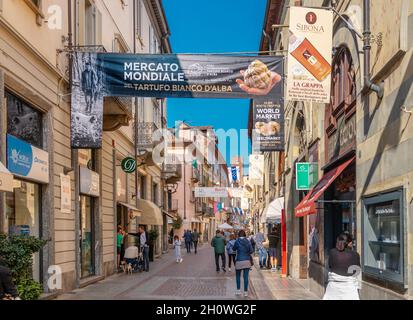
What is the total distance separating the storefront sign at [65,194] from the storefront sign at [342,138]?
705 centimetres

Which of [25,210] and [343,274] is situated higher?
[25,210]

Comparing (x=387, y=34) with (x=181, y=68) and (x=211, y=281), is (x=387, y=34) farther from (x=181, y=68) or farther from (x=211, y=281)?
(x=211, y=281)

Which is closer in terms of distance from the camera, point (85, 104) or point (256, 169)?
point (85, 104)

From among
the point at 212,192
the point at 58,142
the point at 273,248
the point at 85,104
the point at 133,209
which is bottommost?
the point at 273,248

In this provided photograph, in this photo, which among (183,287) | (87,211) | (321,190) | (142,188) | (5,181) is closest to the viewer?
(5,181)

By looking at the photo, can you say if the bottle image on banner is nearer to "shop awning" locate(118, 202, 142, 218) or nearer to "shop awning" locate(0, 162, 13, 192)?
"shop awning" locate(0, 162, 13, 192)

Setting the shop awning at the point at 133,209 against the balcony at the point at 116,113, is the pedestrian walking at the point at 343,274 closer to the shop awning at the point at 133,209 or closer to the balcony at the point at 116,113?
the balcony at the point at 116,113

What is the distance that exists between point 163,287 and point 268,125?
7089 millimetres

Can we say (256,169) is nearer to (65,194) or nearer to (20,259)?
(65,194)

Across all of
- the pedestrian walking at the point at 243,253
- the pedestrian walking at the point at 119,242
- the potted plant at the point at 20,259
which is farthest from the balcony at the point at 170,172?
the potted plant at the point at 20,259

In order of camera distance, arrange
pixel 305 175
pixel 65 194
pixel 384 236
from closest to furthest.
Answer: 1. pixel 384 236
2. pixel 65 194
3. pixel 305 175

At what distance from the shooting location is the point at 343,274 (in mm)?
8367

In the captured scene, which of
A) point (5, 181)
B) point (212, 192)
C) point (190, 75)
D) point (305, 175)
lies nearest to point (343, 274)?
point (5, 181)

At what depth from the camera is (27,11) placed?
12.3 metres
